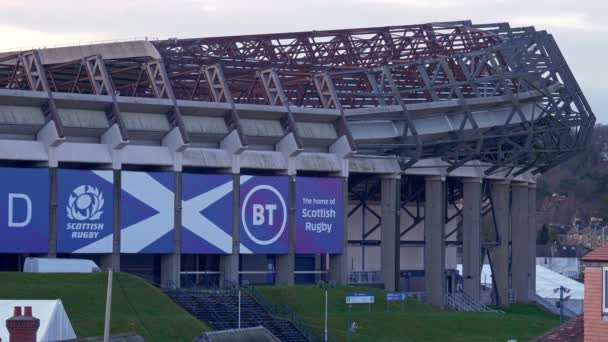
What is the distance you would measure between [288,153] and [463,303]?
73.8ft

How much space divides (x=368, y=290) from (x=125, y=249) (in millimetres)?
16491

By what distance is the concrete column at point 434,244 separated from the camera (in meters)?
104

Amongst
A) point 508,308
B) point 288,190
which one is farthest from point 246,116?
point 508,308

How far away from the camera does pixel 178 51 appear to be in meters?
101

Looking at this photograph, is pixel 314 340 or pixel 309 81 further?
pixel 309 81

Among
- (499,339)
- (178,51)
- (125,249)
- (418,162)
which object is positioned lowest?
(499,339)

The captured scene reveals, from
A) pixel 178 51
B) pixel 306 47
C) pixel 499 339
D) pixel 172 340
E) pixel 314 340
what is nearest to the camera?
pixel 172 340

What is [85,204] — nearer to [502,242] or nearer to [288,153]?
[288,153]

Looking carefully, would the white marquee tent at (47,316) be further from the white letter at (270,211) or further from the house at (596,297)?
the white letter at (270,211)

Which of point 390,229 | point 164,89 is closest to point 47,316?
point 164,89

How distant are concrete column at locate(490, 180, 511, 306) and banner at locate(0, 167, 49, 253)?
4370 cm

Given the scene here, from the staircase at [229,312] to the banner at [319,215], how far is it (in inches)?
514

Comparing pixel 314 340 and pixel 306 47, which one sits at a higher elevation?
pixel 306 47

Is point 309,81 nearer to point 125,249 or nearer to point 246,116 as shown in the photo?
point 246,116
